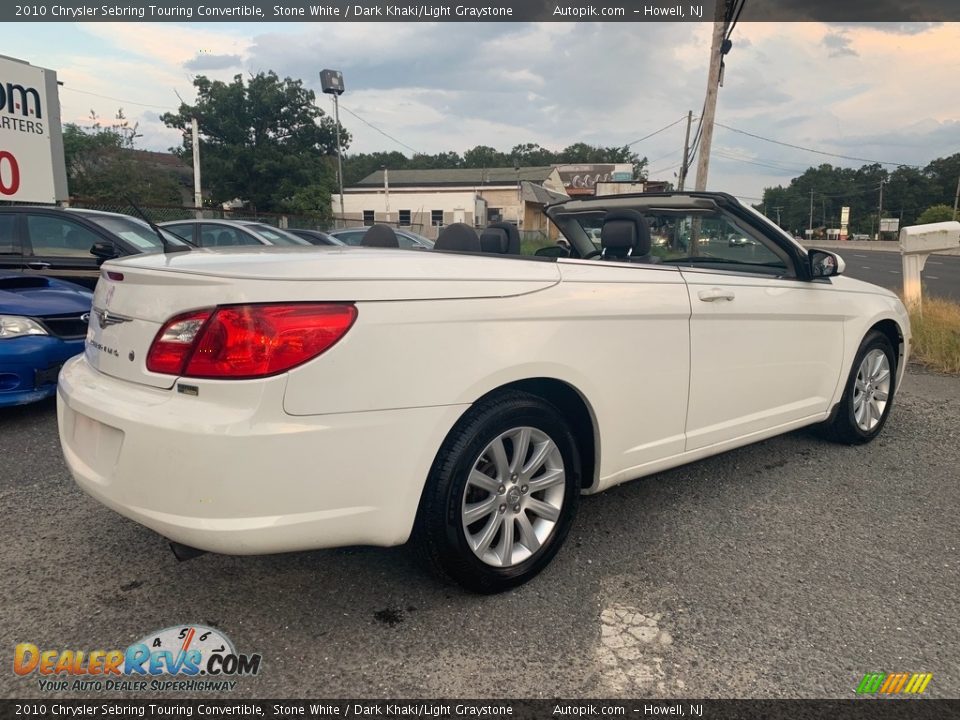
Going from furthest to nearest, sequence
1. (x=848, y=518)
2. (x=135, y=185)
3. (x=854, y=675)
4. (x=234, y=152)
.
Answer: (x=234, y=152)
(x=135, y=185)
(x=848, y=518)
(x=854, y=675)

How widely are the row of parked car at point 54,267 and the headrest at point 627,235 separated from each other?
107 cm

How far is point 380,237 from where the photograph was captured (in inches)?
134

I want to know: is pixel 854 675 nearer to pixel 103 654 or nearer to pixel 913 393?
pixel 103 654

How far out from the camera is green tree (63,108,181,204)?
3322 cm

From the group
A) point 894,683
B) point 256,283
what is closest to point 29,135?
point 256,283

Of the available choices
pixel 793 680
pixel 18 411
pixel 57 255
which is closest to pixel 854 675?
pixel 793 680

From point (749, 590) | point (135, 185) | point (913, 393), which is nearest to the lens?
point (749, 590)

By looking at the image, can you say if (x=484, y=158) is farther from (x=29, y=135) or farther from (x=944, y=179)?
(x=29, y=135)

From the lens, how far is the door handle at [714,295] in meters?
3.00

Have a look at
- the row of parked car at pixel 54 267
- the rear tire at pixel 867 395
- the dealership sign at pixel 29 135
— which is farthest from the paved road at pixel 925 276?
the dealership sign at pixel 29 135

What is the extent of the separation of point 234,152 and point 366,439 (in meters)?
39.0

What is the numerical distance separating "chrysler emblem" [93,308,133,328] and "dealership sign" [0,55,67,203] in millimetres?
10623

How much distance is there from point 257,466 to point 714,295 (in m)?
2.17

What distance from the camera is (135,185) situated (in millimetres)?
34000
